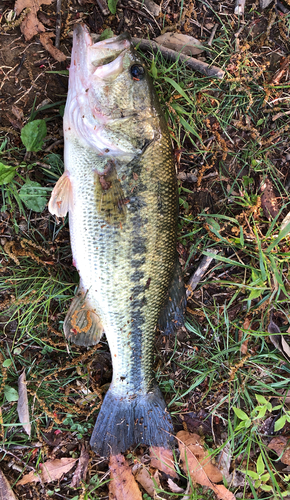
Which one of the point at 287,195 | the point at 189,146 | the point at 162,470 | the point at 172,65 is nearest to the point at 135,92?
the point at 172,65

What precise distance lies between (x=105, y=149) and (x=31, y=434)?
2354 millimetres

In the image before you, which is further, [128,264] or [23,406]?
[23,406]

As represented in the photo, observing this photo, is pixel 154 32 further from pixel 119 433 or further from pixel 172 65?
pixel 119 433

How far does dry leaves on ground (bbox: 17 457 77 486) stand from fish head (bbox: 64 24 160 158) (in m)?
2.53

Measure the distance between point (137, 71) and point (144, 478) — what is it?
3.24m

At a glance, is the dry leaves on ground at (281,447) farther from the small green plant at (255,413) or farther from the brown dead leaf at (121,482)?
the brown dead leaf at (121,482)

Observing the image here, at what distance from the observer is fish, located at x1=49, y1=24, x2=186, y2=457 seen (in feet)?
7.03

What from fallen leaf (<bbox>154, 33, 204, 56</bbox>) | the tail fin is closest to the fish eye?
fallen leaf (<bbox>154, 33, 204, 56</bbox>)

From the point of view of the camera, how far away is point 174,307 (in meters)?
2.62

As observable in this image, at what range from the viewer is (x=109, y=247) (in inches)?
86.6

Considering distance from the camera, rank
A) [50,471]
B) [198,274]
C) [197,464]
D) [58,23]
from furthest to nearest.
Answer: [198,274] → [197,464] → [50,471] → [58,23]

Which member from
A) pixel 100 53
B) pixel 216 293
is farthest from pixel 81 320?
pixel 100 53

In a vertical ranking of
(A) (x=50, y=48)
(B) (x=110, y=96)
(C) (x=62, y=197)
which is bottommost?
(C) (x=62, y=197)

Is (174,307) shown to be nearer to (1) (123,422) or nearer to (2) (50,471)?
(1) (123,422)
